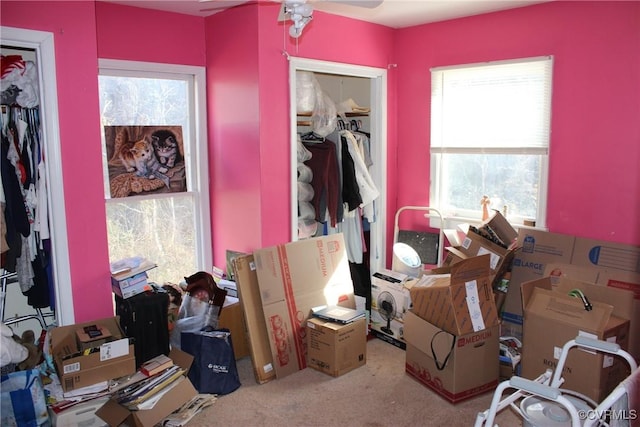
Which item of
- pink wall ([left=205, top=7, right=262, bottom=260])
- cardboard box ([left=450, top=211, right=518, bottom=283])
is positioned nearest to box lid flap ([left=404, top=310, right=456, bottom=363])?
cardboard box ([left=450, top=211, right=518, bottom=283])

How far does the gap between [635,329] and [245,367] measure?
243 centimetres

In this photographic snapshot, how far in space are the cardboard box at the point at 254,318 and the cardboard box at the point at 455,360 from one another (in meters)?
0.95

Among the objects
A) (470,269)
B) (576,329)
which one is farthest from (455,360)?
(576,329)

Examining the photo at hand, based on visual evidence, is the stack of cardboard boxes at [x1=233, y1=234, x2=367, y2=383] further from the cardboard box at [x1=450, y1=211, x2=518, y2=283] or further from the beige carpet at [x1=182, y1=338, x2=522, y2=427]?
the cardboard box at [x1=450, y1=211, x2=518, y2=283]

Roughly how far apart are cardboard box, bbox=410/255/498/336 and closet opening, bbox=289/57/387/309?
1143 mm

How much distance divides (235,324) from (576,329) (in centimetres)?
211

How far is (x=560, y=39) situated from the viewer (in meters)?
3.39

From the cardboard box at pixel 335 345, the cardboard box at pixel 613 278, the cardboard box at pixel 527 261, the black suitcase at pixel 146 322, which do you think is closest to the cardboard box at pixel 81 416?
the black suitcase at pixel 146 322

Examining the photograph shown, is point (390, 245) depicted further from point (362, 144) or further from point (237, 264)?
point (237, 264)

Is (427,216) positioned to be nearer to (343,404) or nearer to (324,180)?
(324,180)

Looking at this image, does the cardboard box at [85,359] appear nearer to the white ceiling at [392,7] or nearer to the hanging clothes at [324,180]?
the hanging clothes at [324,180]

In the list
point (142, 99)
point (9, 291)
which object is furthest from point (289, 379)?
point (142, 99)

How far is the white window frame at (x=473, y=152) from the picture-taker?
352cm

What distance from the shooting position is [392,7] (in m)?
3.54
